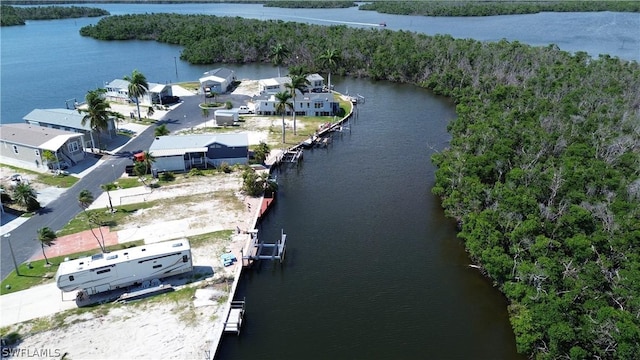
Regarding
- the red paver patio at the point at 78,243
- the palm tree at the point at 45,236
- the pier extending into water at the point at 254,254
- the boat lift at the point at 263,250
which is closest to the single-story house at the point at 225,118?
the pier extending into water at the point at 254,254

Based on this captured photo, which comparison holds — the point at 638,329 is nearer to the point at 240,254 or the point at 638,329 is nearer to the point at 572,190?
the point at 572,190

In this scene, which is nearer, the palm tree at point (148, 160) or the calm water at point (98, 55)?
the palm tree at point (148, 160)

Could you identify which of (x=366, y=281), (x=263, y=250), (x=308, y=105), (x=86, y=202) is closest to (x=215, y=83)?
(x=308, y=105)

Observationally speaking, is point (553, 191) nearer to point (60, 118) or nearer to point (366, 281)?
point (366, 281)

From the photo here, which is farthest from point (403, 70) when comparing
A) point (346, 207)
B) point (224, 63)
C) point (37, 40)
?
point (37, 40)

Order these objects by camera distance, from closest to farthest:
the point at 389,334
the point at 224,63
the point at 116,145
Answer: the point at 389,334 → the point at 116,145 → the point at 224,63

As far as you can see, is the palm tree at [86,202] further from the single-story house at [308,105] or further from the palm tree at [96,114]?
the single-story house at [308,105]
